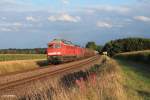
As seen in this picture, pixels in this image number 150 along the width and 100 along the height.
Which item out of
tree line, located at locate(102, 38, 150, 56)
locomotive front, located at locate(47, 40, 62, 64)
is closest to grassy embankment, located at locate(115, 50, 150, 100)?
locomotive front, located at locate(47, 40, 62, 64)

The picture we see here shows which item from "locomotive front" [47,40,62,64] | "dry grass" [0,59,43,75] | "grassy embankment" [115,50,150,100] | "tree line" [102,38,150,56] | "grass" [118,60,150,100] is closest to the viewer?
"grass" [118,60,150,100]

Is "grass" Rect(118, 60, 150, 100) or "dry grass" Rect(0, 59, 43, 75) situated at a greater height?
"grass" Rect(118, 60, 150, 100)

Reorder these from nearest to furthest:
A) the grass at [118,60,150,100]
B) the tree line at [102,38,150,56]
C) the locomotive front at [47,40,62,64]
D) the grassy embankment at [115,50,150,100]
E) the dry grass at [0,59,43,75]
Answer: the grass at [118,60,150,100] < the grassy embankment at [115,50,150,100] < the dry grass at [0,59,43,75] < the locomotive front at [47,40,62,64] < the tree line at [102,38,150,56]

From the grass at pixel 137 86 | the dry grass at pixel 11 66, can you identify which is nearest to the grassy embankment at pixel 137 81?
the grass at pixel 137 86

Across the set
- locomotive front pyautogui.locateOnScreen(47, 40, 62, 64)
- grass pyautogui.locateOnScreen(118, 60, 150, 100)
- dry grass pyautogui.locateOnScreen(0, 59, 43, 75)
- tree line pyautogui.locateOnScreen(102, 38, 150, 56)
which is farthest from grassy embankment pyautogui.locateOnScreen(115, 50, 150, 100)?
tree line pyautogui.locateOnScreen(102, 38, 150, 56)

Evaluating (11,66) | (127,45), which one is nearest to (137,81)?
(11,66)

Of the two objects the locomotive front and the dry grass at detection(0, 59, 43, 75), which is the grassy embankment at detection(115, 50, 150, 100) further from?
the locomotive front

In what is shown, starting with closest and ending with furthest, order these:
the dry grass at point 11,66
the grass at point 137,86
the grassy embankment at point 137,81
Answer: the grass at point 137,86
the grassy embankment at point 137,81
the dry grass at point 11,66

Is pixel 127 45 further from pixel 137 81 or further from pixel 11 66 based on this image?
pixel 137 81

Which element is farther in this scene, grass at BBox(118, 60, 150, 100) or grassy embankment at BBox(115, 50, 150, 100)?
grassy embankment at BBox(115, 50, 150, 100)

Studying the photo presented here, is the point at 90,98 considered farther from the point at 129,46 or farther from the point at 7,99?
the point at 129,46

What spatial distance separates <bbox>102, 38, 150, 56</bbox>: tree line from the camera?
153837 millimetres

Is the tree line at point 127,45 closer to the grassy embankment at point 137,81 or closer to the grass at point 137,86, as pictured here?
the grassy embankment at point 137,81

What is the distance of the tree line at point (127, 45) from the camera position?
505 feet
